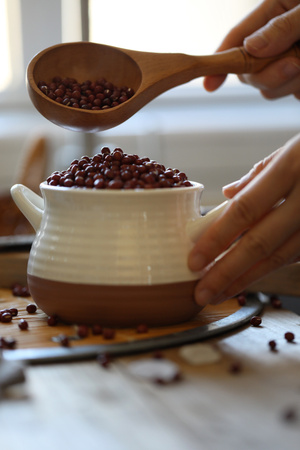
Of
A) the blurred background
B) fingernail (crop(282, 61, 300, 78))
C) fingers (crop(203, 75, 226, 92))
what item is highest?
fingernail (crop(282, 61, 300, 78))

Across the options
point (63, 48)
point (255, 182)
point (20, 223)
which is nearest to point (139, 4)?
point (20, 223)

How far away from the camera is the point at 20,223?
2.04 meters

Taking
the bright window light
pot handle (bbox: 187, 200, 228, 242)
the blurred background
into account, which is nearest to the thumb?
pot handle (bbox: 187, 200, 228, 242)

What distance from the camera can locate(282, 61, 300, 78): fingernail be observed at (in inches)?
44.8

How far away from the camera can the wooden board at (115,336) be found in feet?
2.32

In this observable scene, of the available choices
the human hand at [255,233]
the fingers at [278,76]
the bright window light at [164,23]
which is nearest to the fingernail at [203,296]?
the human hand at [255,233]

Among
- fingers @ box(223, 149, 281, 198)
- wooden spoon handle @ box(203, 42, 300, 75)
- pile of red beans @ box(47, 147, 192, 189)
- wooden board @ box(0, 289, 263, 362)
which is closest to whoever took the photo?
wooden board @ box(0, 289, 263, 362)

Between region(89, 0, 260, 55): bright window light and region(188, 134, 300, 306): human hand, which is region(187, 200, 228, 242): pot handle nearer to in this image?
region(188, 134, 300, 306): human hand

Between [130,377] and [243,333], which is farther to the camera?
[243,333]

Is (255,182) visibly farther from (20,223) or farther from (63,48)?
(20,223)

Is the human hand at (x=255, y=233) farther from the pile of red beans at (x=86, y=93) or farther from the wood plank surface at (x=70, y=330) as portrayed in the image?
the pile of red beans at (x=86, y=93)

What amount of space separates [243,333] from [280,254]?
0.40 feet

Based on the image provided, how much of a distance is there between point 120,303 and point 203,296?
0.38ft

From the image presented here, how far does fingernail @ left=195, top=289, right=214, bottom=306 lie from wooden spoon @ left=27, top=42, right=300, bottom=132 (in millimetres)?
330
